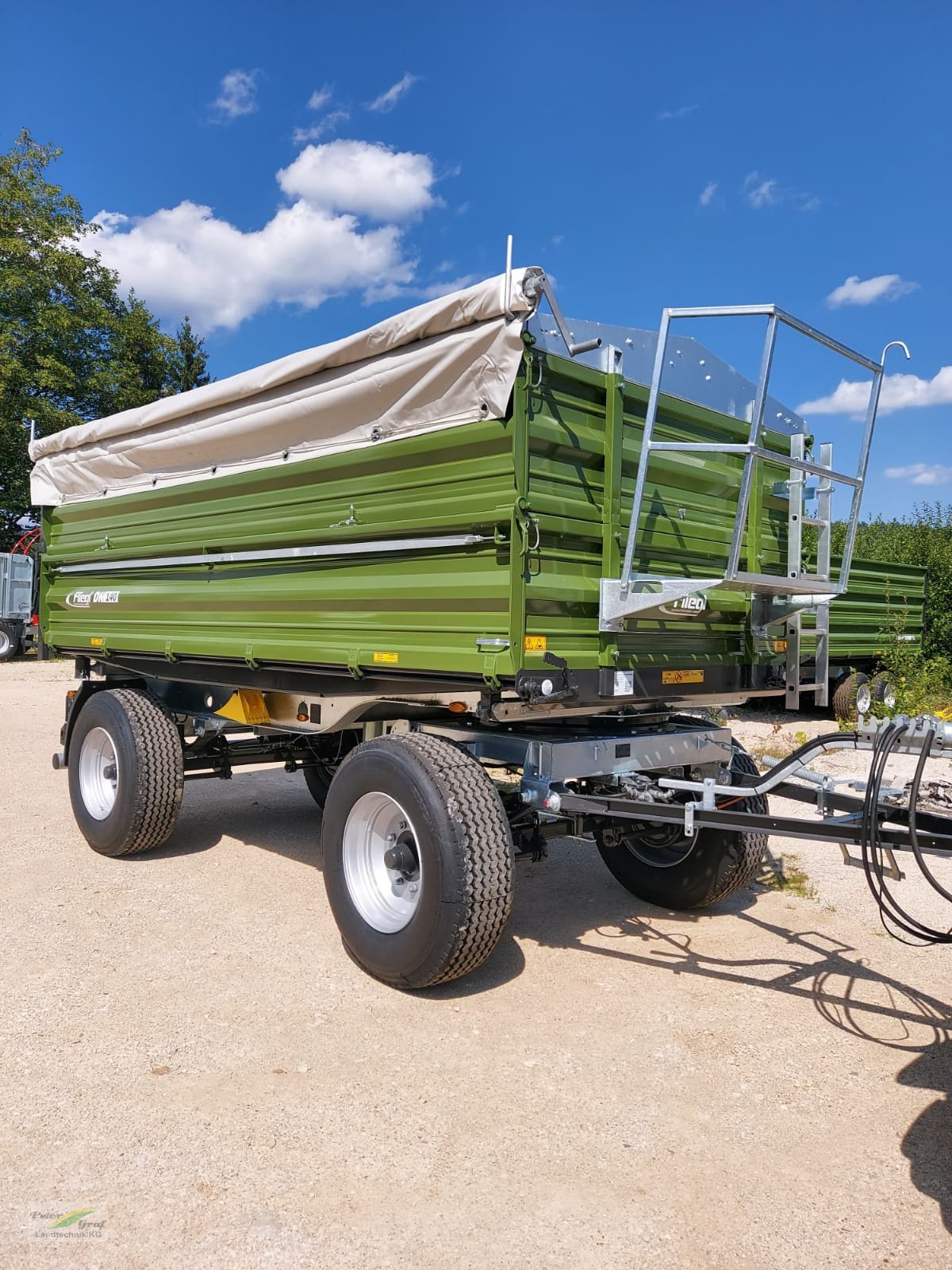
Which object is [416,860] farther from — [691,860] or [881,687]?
[881,687]

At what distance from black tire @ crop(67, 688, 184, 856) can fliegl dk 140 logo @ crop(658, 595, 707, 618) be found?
335cm

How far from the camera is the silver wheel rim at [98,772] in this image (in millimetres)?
6133

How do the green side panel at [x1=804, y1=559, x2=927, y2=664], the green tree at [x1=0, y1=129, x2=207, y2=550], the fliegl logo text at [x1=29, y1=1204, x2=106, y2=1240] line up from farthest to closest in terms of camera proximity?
the green tree at [x1=0, y1=129, x2=207, y2=550]
the green side panel at [x1=804, y1=559, x2=927, y2=664]
the fliegl logo text at [x1=29, y1=1204, x2=106, y2=1240]

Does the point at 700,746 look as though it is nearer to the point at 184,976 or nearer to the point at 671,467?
the point at 671,467

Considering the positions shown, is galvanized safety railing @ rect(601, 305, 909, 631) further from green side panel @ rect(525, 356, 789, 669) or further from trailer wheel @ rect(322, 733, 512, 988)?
trailer wheel @ rect(322, 733, 512, 988)

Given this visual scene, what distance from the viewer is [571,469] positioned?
3844 mm

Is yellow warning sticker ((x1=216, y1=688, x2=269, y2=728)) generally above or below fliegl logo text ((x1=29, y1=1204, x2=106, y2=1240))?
above

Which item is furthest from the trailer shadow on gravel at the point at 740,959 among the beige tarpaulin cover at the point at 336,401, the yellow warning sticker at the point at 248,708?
the beige tarpaulin cover at the point at 336,401

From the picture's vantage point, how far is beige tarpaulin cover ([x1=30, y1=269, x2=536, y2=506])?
12.0ft

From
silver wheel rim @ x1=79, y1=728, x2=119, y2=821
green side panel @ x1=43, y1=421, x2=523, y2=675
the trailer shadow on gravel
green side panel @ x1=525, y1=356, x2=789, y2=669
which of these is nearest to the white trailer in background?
green side panel @ x1=43, y1=421, x2=523, y2=675

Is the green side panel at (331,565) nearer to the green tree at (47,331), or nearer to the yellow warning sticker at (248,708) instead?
the yellow warning sticker at (248,708)

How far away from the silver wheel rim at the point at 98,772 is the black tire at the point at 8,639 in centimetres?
1755

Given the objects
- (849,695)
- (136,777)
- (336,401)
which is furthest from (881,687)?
(336,401)

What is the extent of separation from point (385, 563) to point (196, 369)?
111ft
